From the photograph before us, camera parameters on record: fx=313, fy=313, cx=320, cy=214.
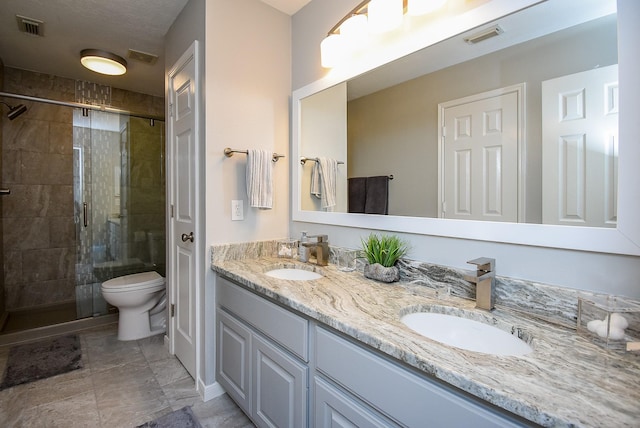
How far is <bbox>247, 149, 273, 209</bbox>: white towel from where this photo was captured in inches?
71.9

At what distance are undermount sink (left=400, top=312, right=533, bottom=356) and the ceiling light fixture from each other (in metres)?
3.02

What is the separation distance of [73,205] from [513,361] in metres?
3.91

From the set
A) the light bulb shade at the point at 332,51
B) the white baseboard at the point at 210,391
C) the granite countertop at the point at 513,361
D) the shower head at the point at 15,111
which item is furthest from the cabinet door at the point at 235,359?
the shower head at the point at 15,111

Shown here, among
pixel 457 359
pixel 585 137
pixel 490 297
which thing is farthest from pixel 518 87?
pixel 457 359

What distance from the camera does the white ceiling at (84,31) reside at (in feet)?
6.51

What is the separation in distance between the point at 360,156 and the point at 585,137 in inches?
36.0

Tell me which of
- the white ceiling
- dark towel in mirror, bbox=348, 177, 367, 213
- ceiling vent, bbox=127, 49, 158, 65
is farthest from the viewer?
ceiling vent, bbox=127, 49, 158, 65

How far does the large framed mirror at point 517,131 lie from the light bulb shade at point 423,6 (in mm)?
129

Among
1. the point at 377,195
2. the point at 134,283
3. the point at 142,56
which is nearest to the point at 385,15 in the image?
the point at 377,195

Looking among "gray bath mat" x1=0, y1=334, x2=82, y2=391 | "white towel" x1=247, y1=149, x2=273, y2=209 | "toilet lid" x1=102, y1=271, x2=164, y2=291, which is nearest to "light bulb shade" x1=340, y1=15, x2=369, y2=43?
"white towel" x1=247, y1=149, x2=273, y2=209

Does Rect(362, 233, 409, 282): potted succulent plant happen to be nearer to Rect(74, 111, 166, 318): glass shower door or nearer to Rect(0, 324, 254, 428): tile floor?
Rect(0, 324, 254, 428): tile floor

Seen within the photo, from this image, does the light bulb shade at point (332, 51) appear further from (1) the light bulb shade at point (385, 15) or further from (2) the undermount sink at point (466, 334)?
(2) the undermount sink at point (466, 334)

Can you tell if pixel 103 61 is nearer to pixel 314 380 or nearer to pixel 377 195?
pixel 377 195

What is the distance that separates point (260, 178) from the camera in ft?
6.08
